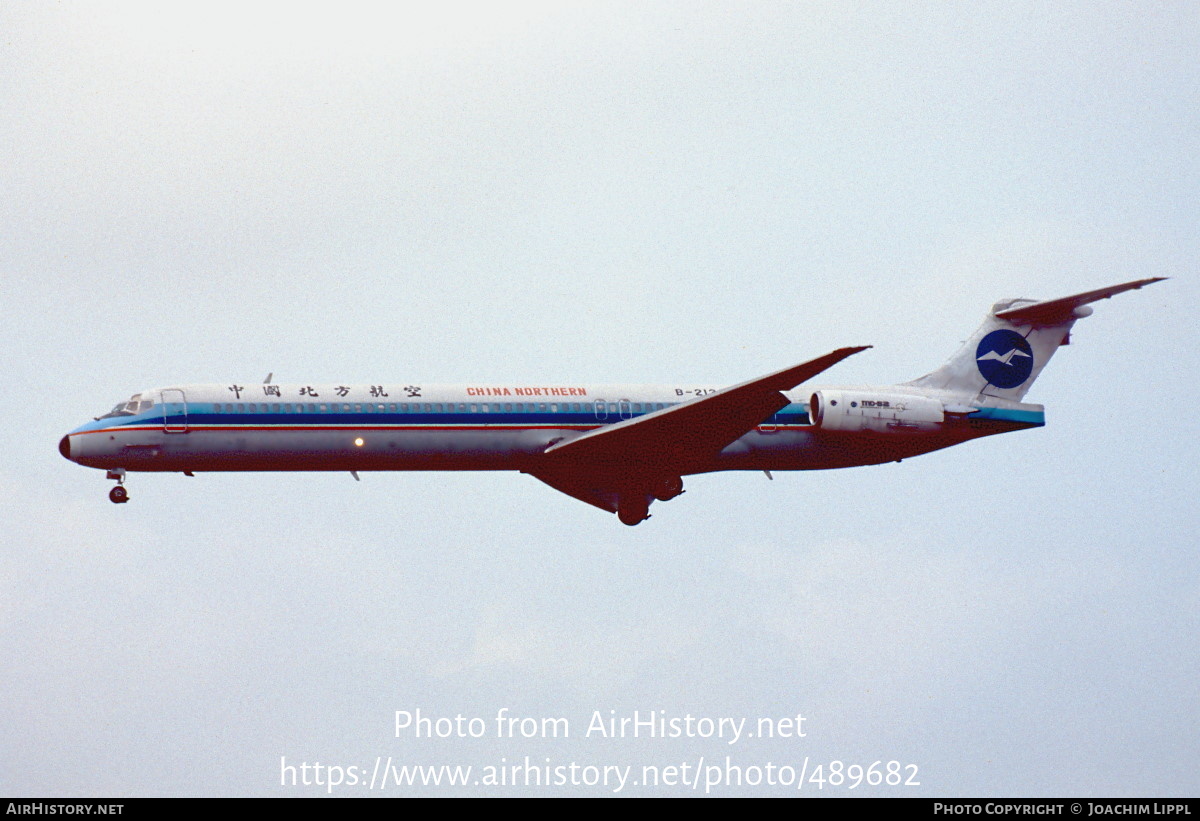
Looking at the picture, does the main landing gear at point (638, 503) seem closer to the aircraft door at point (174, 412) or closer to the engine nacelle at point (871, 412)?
the engine nacelle at point (871, 412)

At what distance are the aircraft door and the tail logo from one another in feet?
71.1

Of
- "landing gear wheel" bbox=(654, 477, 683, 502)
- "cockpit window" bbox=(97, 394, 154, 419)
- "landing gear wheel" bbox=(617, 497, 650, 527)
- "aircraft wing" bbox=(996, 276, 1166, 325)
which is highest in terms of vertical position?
"aircraft wing" bbox=(996, 276, 1166, 325)

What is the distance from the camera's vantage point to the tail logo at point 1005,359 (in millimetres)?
40531

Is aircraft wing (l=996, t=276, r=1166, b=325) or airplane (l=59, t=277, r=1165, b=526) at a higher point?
aircraft wing (l=996, t=276, r=1166, b=325)

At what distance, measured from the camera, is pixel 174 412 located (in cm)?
3506

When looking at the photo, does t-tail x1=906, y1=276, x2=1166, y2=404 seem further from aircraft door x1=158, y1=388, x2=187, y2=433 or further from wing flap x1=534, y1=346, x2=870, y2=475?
aircraft door x1=158, y1=388, x2=187, y2=433

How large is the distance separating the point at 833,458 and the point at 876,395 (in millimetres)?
2104

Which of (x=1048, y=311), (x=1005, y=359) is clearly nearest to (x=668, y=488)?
(x=1005, y=359)

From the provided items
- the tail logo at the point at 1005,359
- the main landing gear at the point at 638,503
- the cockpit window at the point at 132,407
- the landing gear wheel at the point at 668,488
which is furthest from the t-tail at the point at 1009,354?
the cockpit window at the point at 132,407

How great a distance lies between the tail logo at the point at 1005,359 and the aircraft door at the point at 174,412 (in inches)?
853

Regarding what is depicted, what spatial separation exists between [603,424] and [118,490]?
12.3 m

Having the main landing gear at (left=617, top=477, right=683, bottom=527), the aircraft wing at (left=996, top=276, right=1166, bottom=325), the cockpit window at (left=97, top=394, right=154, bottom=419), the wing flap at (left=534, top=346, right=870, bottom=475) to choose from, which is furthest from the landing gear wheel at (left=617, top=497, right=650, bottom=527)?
the cockpit window at (left=97, top=394, right=154, bottom=419)

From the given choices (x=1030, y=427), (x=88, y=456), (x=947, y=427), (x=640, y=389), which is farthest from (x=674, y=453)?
(x=88, y=456)

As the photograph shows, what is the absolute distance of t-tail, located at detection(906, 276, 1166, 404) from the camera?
4047 cm
